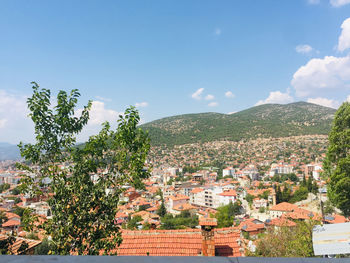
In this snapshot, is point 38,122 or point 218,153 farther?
point 218,153

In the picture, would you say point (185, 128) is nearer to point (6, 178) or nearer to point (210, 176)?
point (210, 176)

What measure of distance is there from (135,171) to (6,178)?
9592cm

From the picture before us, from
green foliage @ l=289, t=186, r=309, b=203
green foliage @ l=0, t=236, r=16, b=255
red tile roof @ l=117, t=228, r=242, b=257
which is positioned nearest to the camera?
green foliage @ l=0, t=236, r=16, b=255

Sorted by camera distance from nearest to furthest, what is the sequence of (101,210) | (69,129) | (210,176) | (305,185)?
1. (101,210)
2. (69,129)
3. (305,185)
4. (210,176)

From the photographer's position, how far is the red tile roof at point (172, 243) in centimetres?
599

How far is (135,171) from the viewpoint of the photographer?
3.60 metres

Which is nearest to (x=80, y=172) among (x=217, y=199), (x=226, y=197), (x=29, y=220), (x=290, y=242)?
(x=29, y=220)

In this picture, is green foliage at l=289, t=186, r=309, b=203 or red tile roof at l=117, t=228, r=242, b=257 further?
green foliage at l=289, t=186, r=309, b=203

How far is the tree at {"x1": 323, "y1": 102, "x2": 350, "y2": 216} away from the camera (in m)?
9.27

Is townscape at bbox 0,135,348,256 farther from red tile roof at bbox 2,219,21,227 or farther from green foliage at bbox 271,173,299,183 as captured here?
green foliage at bbox 271,173,299,183

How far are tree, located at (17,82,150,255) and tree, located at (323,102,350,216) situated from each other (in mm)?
9219

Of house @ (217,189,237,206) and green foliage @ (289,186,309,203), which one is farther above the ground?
green foliage @ (289,186,309,203)

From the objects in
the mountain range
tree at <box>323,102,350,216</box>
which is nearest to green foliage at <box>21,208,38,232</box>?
tree at <box>323,102,350,216</box>

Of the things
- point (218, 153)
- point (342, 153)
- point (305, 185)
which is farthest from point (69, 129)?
point (218, 153)
